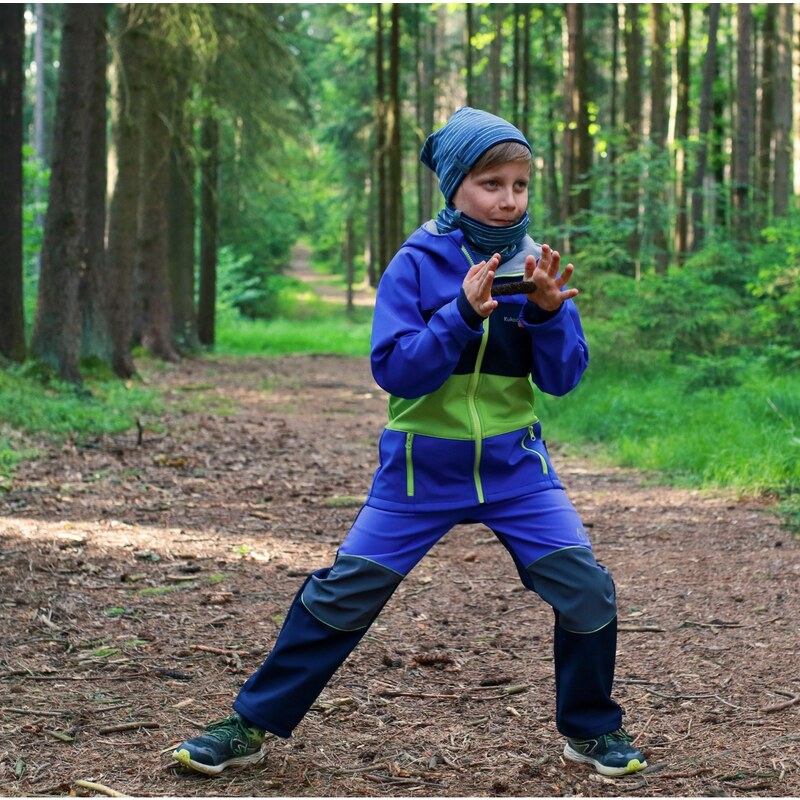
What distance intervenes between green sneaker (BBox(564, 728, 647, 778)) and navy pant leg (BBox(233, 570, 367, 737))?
0.80 metres

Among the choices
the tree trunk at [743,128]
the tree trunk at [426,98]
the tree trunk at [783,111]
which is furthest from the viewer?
the tree trunk at [426,98]

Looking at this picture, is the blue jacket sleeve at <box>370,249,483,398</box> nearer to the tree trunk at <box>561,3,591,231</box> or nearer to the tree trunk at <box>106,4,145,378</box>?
the tree trunk at <box>106,4,145,378</box>

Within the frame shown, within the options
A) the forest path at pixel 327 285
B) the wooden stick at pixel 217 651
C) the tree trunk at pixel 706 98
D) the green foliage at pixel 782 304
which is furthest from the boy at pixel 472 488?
the forest path at pixel 327 285

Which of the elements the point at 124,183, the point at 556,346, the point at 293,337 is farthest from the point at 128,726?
the point at 293,337

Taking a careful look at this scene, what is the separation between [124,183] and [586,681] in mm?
15387

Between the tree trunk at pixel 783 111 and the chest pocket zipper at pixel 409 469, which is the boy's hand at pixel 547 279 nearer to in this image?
the chest pocket zipper at pixel 409 469

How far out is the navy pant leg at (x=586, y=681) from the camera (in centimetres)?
322

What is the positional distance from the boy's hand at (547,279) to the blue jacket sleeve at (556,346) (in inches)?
3.2

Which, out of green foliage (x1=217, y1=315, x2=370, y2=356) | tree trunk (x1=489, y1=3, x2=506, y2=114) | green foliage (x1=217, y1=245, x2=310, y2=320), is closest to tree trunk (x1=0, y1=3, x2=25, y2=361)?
green foliage (x1=217, y1=315, x2=370, y2=356)

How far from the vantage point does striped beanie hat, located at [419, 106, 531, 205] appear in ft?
10.5

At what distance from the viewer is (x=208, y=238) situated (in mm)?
25641

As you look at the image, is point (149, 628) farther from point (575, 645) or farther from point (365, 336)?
point (365, 336)

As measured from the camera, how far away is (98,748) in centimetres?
352

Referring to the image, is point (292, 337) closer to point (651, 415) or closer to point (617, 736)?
point (651, 415)
